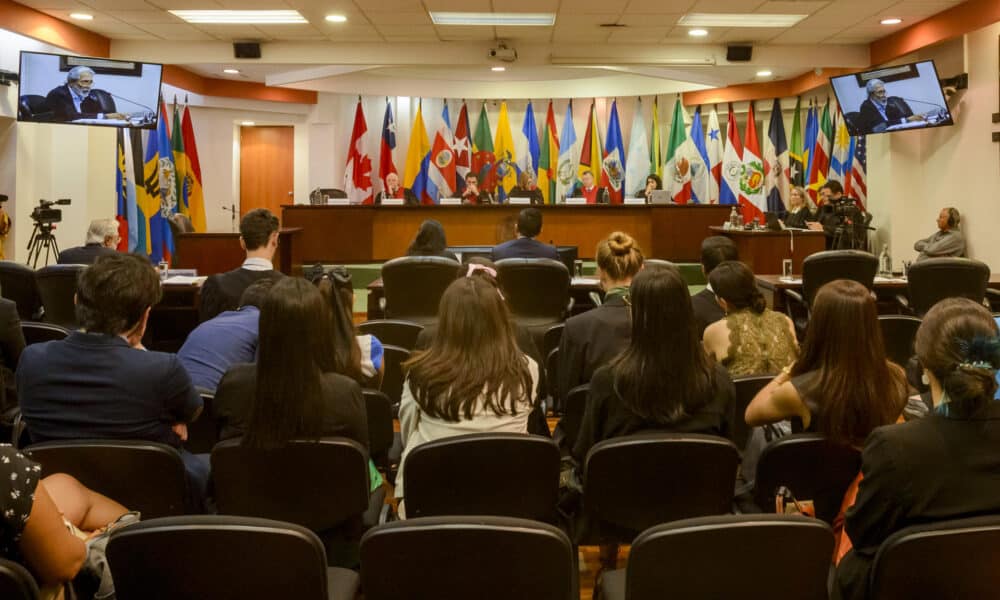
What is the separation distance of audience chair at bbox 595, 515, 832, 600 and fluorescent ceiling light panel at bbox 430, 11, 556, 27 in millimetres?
7623

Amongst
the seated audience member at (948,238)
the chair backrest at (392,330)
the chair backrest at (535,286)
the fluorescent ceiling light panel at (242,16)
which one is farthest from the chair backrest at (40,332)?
the seated audience member at (948,238)

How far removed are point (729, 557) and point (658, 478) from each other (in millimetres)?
688

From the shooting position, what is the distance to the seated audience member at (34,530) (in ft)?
5.15

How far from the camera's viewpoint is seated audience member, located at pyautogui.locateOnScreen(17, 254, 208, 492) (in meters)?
2.39

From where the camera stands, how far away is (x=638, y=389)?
8.04 feet

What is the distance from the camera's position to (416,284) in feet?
18.4

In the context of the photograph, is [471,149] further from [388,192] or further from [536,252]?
[536,252]

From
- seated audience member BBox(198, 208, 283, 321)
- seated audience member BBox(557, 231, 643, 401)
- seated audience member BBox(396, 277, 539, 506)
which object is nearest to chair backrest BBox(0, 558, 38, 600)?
seated audience member BBox(396, 277, 539, 506)

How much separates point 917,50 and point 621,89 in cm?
543

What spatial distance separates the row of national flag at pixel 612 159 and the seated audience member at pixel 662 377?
10.2 m

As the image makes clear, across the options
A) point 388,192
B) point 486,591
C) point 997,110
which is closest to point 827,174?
point 997,110

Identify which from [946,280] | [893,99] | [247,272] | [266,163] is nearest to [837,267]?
[946,280]

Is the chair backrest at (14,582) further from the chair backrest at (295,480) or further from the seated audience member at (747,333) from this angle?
the seated audience member at (747,333)

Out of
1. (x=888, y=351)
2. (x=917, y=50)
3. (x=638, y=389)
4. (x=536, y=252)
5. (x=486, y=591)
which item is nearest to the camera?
(x=486, y=591)
